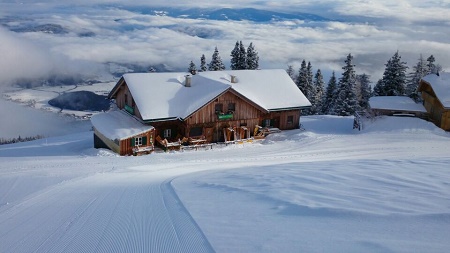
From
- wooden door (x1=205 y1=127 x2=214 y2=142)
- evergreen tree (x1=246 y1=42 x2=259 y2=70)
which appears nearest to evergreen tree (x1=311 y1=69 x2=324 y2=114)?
evergreen tree (x1=246 y1=42 x2=259 y2=70)

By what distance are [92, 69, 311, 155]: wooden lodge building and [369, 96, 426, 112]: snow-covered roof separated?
754cm

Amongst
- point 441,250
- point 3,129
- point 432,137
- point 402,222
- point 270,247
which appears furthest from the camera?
point 3,129

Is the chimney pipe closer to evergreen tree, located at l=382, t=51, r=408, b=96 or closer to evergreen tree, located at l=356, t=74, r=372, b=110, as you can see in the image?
evergreen tree, located at l=382, t=51, r=408, b=96

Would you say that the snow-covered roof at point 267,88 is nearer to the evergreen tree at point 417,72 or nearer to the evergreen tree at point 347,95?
the evergreen tree at point 347,95

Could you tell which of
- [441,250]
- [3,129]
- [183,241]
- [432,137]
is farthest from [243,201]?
[3,129]

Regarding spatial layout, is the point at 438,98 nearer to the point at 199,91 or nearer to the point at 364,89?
the point at 199,91

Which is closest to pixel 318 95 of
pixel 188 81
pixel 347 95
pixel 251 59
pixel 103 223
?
pixel 347 95

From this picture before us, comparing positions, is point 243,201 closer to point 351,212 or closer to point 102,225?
point 351,212

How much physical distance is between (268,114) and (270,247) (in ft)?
97.4

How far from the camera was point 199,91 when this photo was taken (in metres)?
33.3

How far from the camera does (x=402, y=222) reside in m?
6.99

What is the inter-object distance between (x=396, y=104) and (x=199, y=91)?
20610 millimetres

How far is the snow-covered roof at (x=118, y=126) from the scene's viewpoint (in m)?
29.0

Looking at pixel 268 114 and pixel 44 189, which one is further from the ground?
pixel 268 114
